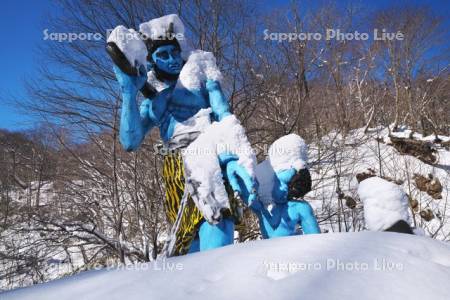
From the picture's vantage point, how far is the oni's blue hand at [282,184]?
1.78 m

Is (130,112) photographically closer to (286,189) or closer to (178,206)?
(178,206)

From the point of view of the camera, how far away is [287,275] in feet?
→ 2.42

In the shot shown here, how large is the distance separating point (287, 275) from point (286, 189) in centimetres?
108

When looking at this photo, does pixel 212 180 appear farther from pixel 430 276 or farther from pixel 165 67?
pixel 430 276

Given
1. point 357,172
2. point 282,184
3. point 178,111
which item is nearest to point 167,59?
point 178,111

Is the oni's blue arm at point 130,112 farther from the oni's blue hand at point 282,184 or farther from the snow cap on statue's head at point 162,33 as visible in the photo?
the oni's blue hand at point 282,184

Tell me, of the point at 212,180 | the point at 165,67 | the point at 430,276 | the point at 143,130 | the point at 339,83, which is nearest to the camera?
the point at 430,276

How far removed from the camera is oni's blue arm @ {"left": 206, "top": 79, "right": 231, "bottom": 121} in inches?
64.2

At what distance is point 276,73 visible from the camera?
5.37 meters

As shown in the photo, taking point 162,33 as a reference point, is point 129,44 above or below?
below

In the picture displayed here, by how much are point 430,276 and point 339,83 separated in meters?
7.65

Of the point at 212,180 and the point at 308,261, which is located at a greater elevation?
the point at 212,180

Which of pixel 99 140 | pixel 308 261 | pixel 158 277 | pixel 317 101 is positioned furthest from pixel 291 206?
pixel 317 101

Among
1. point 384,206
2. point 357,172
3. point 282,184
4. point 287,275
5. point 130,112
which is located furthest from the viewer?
point 357,172
